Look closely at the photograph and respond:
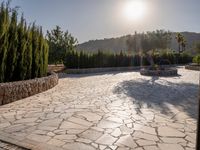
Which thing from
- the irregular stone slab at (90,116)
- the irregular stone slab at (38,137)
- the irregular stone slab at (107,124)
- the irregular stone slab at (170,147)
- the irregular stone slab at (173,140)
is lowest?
the irregular stone slab at (170,147)

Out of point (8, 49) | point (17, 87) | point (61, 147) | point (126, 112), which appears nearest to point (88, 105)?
point (126, 112)

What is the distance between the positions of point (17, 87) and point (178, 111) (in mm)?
5201

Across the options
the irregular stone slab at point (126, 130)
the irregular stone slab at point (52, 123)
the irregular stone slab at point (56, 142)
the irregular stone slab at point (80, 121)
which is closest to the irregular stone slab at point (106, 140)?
the irregular stone slab at point (126, 130)

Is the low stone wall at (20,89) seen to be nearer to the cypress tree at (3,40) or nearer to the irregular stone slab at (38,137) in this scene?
the cypress tree at (3,40)

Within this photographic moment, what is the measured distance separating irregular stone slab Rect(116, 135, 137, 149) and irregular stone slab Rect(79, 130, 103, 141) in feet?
1.48

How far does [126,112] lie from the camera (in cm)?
626

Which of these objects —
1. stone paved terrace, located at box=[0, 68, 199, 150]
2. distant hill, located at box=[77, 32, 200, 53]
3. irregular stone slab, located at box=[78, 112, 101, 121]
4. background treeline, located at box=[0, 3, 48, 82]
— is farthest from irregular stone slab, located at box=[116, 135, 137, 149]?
distant hill, located at box=[77, 32, 200, 53]

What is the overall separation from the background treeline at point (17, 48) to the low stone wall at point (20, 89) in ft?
2.31

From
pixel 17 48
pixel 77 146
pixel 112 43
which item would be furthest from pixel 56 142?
pixel 112 43

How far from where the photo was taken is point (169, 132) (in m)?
4.82

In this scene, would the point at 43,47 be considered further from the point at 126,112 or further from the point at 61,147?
the point at 61,147

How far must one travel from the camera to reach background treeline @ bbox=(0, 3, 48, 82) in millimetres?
8242

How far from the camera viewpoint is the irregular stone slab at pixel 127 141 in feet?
13.6

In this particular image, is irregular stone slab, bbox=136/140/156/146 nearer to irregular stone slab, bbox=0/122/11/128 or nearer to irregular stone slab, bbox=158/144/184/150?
irregular stone slab, bbox=158/144/184/150
